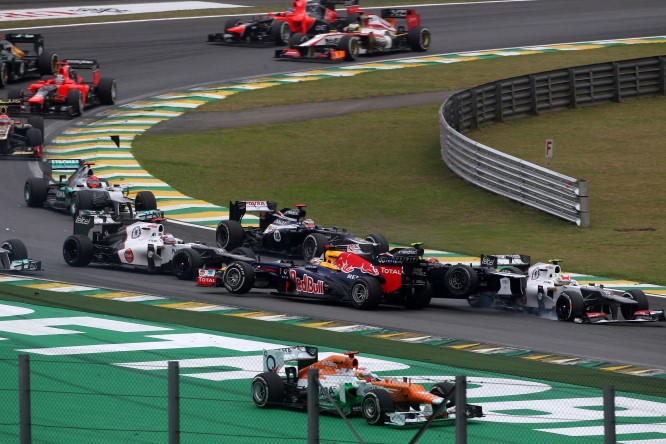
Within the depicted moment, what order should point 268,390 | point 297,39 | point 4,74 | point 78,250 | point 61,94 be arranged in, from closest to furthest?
1. point 268,390
2. point 78,250
3. point 61,94
4. point 4,74
5. point 297,39

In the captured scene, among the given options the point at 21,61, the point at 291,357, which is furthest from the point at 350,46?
the point at 291,357

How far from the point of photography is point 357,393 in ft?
48.8

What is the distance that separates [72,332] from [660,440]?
10.2m

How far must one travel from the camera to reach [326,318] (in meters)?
22.2

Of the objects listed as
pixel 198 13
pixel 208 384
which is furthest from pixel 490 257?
pixel 198 13

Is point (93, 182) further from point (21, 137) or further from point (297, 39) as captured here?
point (297, 39)

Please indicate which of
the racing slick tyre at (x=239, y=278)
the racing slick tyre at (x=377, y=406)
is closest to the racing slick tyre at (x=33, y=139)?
the racing slick tyre at (x=239, y=278)

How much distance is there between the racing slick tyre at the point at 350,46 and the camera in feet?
172

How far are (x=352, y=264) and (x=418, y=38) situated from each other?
32.4 metres

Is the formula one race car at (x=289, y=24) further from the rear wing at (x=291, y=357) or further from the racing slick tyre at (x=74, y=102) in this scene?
the rear wing at (x=291, y=357)

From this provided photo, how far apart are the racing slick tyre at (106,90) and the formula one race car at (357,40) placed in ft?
33.8

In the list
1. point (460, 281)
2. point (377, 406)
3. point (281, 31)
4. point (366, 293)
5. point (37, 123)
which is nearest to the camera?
point (377, 406)

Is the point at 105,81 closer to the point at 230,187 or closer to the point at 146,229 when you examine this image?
the point at 230,187

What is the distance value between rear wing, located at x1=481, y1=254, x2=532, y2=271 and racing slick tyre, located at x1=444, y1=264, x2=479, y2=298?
2.24ft
